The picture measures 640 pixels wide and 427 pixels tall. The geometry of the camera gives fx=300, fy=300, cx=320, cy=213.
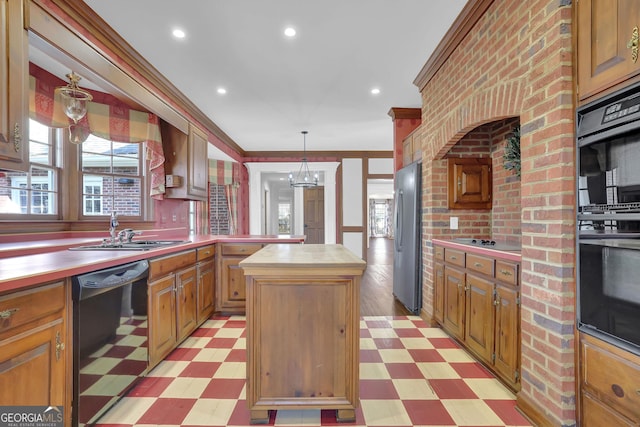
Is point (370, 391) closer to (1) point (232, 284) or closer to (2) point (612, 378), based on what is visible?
(2) point (612, 378)

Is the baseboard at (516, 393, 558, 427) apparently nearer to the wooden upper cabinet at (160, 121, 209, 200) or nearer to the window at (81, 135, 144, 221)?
the wooden upper cabinet at (160, 121, 209, 200)

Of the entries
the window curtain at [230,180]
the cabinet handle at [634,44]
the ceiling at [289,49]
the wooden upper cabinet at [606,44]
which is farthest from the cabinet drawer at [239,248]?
the window curtain at [230,180]

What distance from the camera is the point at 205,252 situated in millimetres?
3000

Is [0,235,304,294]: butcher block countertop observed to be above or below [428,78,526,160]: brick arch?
below

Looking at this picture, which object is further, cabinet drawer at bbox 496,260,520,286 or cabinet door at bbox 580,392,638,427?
cabinet drawer at bbox 496,260,520,286

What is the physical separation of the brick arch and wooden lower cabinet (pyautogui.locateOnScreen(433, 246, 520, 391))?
3.10 feet

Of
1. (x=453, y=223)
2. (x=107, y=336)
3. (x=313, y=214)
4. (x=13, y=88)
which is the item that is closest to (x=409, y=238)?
(x=453, y=223)

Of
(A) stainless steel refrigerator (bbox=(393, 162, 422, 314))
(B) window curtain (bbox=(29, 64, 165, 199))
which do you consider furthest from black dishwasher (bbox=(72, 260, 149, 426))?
(A) stainless steel refrigerator (bbox=(393, 162, 422, 314))

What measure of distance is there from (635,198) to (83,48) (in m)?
3.19

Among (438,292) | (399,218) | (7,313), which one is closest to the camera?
(7,313)

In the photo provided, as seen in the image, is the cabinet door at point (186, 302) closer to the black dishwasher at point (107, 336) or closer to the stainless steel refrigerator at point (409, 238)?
the black dishwasher at point (107, 336)

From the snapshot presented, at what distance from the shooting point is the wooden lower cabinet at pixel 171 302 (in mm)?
2062

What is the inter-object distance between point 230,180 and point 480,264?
536cm

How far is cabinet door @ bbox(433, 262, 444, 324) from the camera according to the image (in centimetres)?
279
